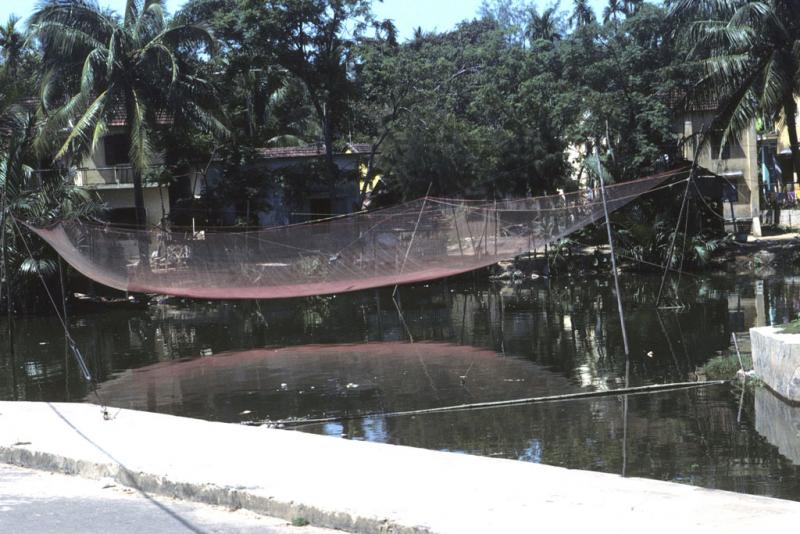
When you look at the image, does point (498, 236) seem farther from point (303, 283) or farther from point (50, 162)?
point (50, 162)

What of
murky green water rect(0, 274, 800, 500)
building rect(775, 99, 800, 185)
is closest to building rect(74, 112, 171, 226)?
murky green water rect(0, 274, 800, 500)

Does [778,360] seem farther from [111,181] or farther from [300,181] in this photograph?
[111,181]

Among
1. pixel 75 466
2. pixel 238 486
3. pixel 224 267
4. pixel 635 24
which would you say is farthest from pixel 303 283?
pixel 635 24

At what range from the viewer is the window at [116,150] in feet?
113

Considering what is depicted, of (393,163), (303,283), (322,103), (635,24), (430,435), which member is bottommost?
(430,435)

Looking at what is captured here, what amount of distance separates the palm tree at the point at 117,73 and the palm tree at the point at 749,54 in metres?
13.5

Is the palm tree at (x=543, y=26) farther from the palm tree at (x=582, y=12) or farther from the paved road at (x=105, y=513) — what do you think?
the paved road at (x=105, y=513)

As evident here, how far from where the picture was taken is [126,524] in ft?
17.4

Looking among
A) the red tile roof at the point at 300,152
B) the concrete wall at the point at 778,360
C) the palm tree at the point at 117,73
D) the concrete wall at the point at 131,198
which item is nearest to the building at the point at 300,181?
the red tile roof at the point at 300,152

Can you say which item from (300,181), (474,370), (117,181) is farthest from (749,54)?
(117,181)

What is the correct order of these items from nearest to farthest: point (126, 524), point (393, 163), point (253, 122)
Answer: point (126, 524), point (393, 163), point (253, 122)

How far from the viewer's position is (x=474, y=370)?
12.4 m

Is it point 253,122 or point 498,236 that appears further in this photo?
point 253,122

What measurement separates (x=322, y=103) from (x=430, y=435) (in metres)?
22.6
